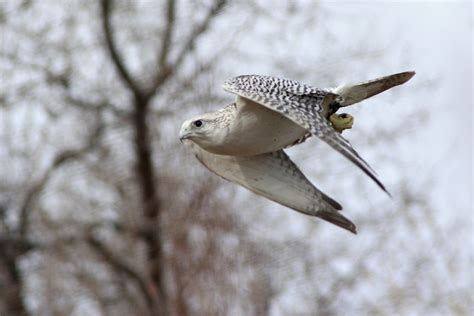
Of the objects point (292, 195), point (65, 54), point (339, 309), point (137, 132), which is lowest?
point (339, 309)

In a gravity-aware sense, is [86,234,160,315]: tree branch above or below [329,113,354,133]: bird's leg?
below

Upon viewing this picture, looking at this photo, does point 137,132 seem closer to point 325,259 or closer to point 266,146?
point 325,259

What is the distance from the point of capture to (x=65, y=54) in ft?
47.7

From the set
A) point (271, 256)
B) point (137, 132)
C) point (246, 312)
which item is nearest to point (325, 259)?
point (271, 256)

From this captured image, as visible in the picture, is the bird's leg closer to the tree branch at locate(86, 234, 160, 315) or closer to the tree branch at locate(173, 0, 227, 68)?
the tree branch at locate(86, 234, 160, 315)

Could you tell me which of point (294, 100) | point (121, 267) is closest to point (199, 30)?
point (121, 267)

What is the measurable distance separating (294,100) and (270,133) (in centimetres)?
24

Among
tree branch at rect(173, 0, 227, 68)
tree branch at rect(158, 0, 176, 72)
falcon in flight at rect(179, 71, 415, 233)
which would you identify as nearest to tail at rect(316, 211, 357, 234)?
falcon in flight at rect(179, 71, 415, 233)

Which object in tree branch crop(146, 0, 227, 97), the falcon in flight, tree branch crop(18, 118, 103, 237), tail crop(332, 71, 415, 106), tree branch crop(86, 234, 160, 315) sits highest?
tree branch crop(146, 0, 227, 97)

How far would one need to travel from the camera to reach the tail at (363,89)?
5301 mm

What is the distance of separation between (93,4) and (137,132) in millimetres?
1885

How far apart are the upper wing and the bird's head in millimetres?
251

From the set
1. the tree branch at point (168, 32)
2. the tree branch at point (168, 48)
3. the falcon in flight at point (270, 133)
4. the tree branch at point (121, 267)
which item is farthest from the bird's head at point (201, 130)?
the tree branch at point (168, 32)

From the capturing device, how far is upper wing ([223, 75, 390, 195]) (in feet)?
15.0
